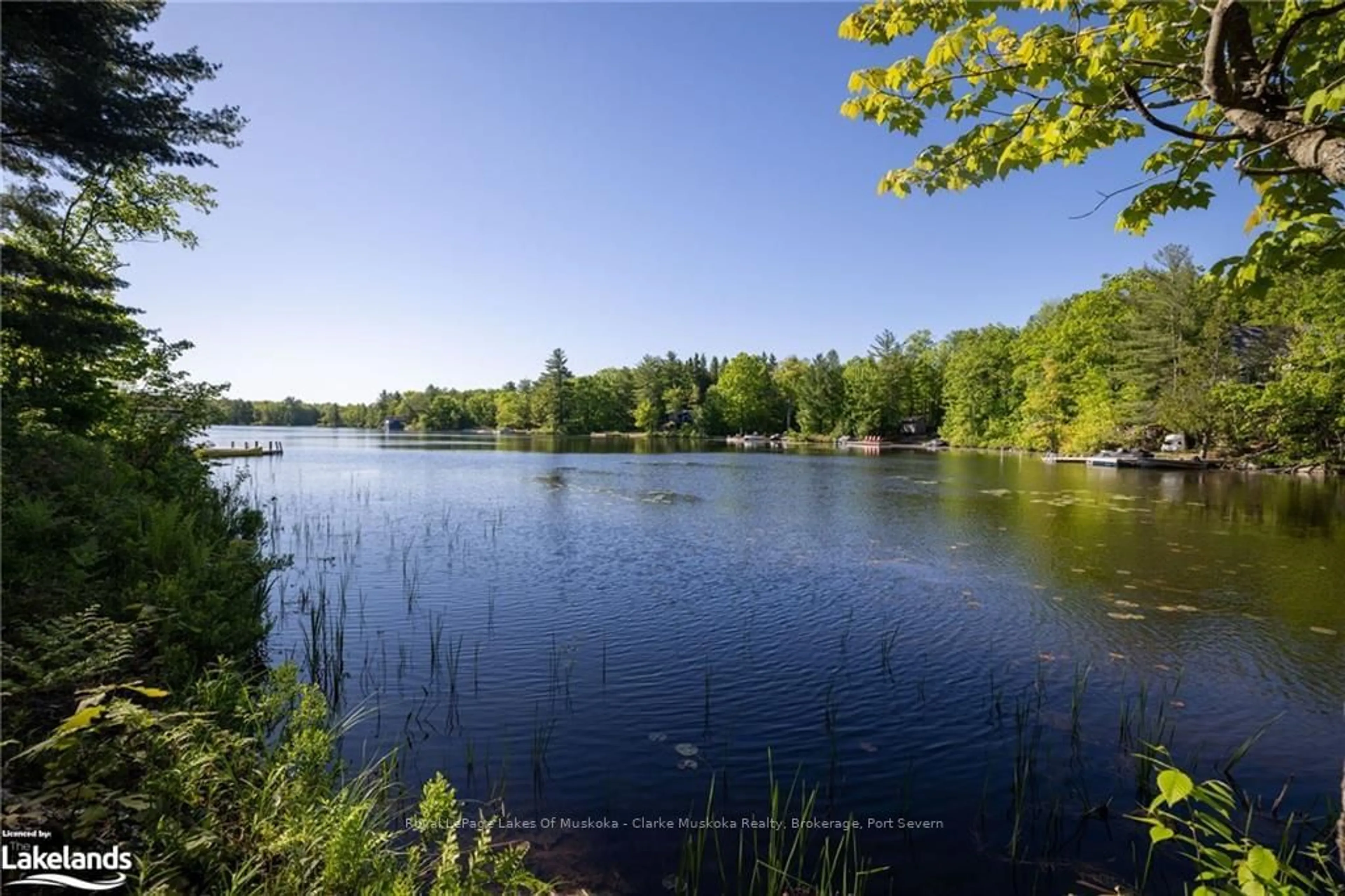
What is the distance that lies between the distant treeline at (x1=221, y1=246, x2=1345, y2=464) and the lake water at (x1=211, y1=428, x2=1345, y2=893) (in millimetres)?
4486

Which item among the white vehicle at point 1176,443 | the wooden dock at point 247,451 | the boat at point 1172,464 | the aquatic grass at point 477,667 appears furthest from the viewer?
the white vehicle at point 1176,443

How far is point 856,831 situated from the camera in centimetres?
511

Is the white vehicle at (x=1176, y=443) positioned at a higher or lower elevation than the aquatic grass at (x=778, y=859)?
higher

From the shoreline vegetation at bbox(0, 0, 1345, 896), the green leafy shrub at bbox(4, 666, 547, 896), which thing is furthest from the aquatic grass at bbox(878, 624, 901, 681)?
the green leafy shrub at bbox(4, 666, 547, 896)

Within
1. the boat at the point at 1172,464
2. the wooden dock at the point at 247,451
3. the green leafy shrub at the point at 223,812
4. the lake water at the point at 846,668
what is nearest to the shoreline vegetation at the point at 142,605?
the green leafy shrub at the point at 223,812

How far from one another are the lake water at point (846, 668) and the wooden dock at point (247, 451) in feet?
96.1

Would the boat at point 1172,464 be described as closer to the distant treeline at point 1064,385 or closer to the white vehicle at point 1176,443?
the distant treeline at point 1064,385

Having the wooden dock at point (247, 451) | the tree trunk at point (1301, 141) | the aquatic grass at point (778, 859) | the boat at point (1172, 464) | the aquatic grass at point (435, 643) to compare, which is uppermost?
the tree trunk at point (1301, 141)

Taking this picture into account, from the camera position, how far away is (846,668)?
27.7 ft

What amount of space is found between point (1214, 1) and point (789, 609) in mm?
9403

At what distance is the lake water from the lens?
17.6 ft

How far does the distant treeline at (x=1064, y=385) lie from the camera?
3378 centimetres

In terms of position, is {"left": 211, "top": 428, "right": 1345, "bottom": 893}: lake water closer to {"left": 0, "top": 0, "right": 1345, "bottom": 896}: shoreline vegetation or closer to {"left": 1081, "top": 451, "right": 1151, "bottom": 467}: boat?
{"left": 0, "top": 0, "right": 1345, "bottom": 896}: shoreline vegetation

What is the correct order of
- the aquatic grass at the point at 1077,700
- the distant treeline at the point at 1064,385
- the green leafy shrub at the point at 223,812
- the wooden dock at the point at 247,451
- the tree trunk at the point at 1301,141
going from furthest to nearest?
the wooden dock at the point at 247,451 < the distant treeline at the point at 1064,385 < the aquatic grass at the point at 1077,700 < the green leafy shrub at the point at 223,812 < the tree trunk at the point at 1301,141
